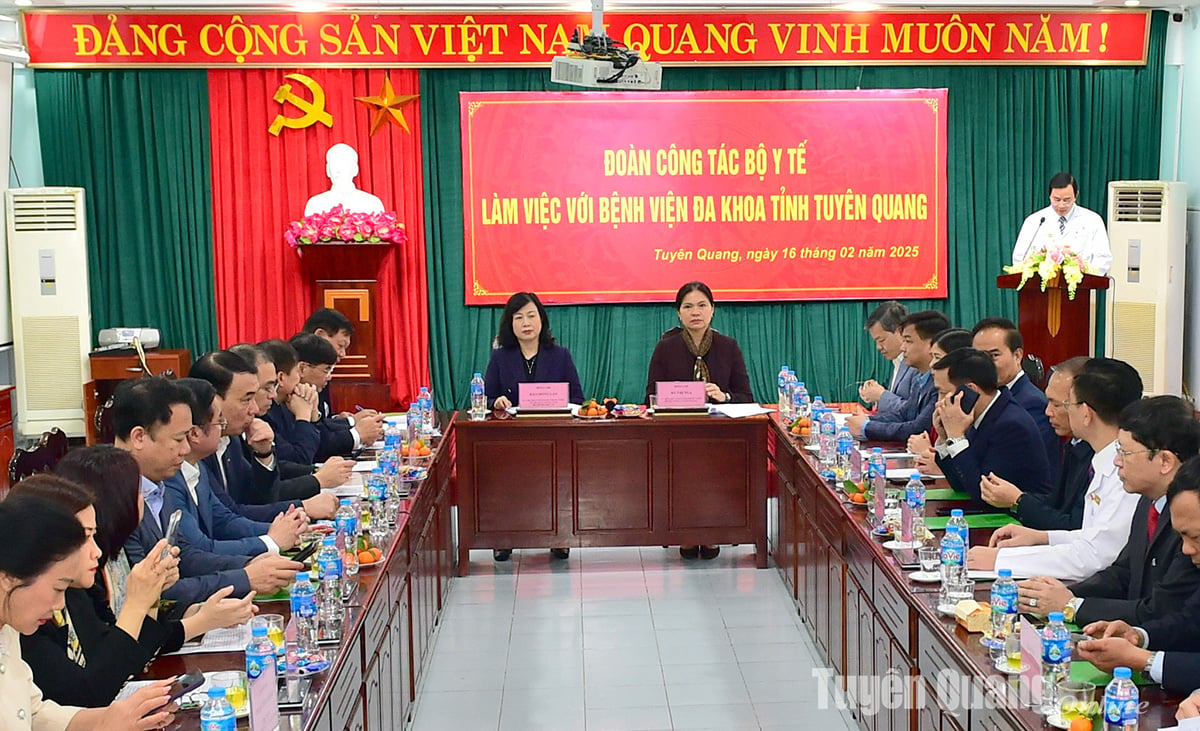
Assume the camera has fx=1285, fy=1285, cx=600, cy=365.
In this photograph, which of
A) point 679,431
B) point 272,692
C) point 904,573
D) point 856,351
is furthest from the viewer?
point 856,351

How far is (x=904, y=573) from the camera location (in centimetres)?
360


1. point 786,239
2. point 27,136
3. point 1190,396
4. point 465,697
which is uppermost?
point 27,136

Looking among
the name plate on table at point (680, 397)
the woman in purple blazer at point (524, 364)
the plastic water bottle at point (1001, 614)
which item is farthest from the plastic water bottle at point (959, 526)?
the woman in purple blazer at point (524, 364)

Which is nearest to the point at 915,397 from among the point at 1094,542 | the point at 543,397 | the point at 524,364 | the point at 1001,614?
the point at 543,397

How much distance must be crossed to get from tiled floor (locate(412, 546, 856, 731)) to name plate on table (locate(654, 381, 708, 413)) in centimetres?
78

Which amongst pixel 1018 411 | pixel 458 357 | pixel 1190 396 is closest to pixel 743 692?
pixel 1018 411

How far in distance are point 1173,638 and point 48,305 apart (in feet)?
24.4

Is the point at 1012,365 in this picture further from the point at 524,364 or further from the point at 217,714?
the point at 217,714

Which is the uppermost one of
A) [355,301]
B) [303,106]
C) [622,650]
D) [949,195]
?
[303,106]

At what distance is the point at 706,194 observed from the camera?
8961mm

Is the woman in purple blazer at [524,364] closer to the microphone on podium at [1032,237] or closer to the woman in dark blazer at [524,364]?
the woman in dark blazer at [524,364]

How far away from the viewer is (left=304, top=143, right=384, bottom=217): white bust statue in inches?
338

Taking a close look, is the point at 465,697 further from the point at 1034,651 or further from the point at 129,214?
the point at 129,214

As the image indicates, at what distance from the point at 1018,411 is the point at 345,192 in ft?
17.8
